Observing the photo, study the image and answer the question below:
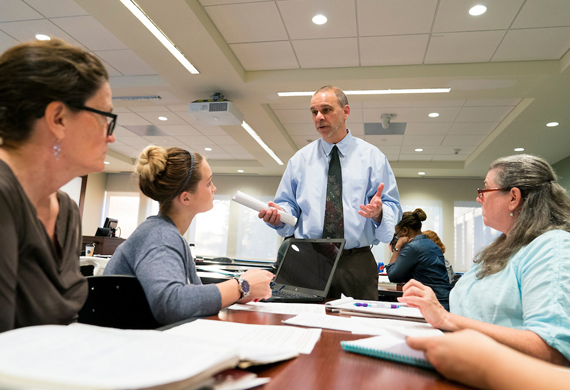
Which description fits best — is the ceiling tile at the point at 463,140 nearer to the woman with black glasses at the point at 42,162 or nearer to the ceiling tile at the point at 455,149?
the ceiling tile at the point at 455,149

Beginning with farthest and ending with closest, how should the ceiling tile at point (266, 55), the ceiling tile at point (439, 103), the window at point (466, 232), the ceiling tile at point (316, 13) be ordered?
the window at point (466, 232)
the ceiling tile at point (439, 103)
the ceiling tile at point (266, 55)
the ceiling tile at point (316, 13)

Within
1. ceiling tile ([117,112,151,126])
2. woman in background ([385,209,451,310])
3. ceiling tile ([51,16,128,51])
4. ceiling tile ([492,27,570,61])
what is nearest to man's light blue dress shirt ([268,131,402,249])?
woman in background ([385,209,451,310])

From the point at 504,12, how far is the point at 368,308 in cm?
337

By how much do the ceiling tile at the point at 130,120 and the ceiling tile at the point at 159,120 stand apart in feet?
0.41

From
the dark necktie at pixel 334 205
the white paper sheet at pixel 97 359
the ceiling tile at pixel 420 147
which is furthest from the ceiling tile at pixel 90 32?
the ceiling tile at pixel 420 147

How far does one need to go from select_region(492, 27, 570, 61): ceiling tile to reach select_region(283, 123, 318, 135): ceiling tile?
306 cm

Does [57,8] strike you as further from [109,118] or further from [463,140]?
[463,140]

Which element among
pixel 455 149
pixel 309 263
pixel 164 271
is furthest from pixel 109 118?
pixel 455 149

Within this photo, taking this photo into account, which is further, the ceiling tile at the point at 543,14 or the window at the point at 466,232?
the window at the point at 466,232

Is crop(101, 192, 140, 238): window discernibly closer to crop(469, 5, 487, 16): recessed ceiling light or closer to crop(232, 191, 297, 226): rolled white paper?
crop(469, 5, 487, 16): recessed ceiling light

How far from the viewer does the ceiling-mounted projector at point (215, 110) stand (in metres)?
4.95

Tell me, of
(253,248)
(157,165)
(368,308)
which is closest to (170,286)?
(157,165)

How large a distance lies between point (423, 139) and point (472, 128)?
86cm

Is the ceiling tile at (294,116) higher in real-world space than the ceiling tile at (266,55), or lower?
lower
